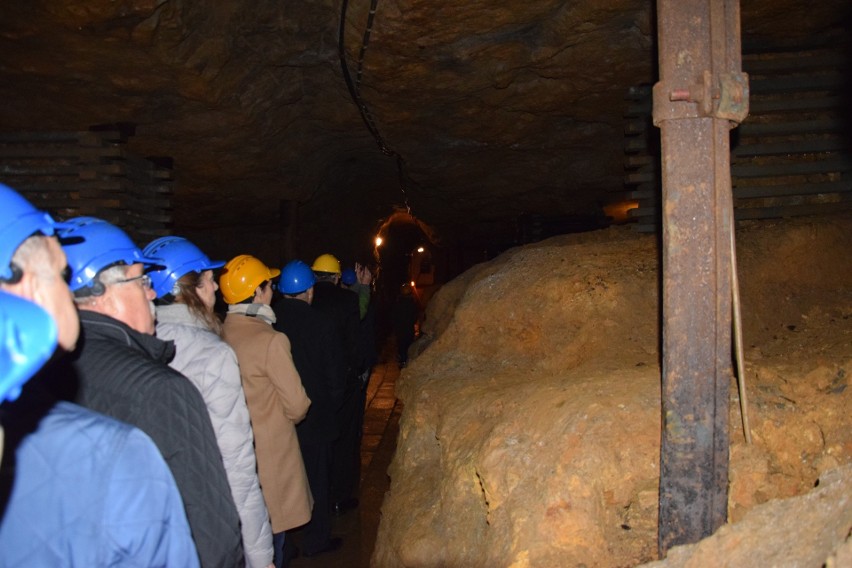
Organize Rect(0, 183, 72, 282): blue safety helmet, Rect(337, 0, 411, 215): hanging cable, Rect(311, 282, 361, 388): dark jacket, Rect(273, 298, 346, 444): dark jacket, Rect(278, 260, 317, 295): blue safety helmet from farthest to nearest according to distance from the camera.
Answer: Rect(311, 282, 361, 388): dark jacket → Rect(337, 0, 411, 215): hanging cable → Rect(278, 260, 317, 295): blue safety helmet → Rect(273, 298, 346, 444): dark jacket → Rect(0, 183, 72, 282): blue safety helmet

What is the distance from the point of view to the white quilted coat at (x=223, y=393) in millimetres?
2549

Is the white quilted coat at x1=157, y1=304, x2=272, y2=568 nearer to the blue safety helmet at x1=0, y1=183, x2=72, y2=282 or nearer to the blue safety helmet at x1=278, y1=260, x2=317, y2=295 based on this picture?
the blue safety helmet at x1=0, y1=183, x2=72, y2=282

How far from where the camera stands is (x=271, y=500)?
3.52 meters

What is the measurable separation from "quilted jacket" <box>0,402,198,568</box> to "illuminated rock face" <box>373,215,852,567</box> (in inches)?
65.4

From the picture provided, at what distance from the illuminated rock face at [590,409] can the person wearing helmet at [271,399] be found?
71cm

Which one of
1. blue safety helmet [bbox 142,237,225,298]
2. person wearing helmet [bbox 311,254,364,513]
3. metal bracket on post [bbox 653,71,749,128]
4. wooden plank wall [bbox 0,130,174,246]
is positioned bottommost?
person wearing helmet [bbox 311,254,364,513]

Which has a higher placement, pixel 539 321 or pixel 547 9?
pixel 547 9

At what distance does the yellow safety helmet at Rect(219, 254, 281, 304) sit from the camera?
11.9 feet

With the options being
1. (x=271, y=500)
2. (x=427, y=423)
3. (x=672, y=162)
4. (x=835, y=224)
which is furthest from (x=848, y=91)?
(x=271, y=500)

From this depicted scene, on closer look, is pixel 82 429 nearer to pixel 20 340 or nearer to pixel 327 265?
pixel 20 340

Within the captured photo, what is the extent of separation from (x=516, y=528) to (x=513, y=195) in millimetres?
9165

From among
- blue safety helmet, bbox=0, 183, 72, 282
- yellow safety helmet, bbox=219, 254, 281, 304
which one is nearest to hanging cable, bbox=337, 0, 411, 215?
yellow safety helmet, bbox=219, 254, 281, 304

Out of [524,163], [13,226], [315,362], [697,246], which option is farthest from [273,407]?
[524,163]

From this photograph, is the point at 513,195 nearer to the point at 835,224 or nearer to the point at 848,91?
the point at 848,91
